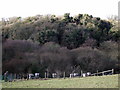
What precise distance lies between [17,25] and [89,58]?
850 centimetres

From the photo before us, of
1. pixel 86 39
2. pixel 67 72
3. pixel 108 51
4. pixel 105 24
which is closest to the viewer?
pixel 67 72

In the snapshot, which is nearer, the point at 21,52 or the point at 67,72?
the point at 67,72

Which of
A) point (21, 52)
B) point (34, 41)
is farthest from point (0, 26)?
point (21, 52)

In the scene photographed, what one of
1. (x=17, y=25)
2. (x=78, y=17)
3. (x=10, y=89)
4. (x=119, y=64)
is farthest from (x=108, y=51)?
(x=10, y=89)

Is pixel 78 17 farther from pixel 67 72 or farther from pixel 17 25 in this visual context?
pixel 67 72

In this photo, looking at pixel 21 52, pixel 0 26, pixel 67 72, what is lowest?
pixel 67 72

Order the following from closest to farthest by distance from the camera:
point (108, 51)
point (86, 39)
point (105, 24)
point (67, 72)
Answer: point (67, 72) < point (108, 51) < point (86, 39) < point (105, 24)

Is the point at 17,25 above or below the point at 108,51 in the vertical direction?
above

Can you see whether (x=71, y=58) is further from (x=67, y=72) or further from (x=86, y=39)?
(x=86, y=39)

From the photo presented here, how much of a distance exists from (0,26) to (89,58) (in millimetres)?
9448

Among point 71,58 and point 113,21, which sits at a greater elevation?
point 113,21

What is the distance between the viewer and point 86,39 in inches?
1001

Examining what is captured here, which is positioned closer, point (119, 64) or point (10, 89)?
point (10, 89)

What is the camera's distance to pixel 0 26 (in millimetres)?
25844
